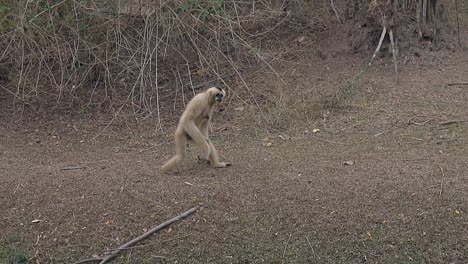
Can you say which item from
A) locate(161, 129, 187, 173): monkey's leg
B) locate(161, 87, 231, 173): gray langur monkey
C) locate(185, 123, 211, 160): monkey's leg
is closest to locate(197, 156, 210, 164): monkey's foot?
locate(161, 87, 231, 173): gray langur monkey

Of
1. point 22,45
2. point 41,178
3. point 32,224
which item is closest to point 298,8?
point 22,45

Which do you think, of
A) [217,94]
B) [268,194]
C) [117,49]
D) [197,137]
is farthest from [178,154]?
[117,49]

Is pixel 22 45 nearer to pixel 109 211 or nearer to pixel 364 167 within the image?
pixel 109 211

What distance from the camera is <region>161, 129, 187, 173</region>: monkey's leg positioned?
6.41 metres

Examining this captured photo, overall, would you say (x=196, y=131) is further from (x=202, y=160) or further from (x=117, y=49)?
(x=117, y=49)

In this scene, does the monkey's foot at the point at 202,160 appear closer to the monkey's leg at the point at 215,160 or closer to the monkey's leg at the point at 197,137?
the monkey's leg at the point at 215,160

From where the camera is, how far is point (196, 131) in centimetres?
641

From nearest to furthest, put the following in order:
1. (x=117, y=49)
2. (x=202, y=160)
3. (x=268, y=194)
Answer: (x=268, y=194)
(x=202, y=160)
(x=117, y=49)

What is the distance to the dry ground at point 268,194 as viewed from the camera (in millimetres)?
5430

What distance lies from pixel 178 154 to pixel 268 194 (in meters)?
1.14

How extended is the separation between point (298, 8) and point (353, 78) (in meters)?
2.66

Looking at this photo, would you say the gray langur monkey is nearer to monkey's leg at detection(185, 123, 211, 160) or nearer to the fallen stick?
monkey's leg at detection(185, 123, 211, 160)

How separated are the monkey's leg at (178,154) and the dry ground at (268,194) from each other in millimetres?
125

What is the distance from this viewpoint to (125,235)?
5645 mm
